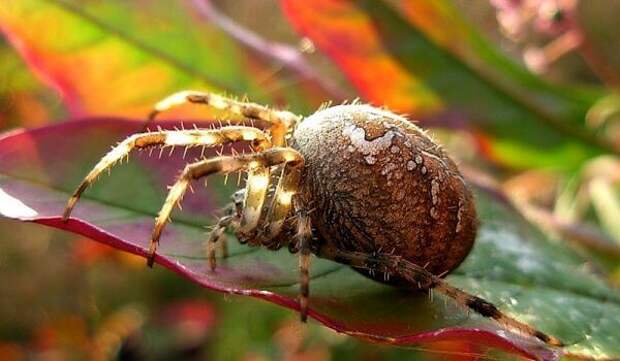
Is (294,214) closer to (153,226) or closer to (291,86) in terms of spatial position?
(153,226)

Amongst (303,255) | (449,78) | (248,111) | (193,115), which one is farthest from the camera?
(449,78)

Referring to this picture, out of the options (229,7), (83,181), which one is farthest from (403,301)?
(229,7)

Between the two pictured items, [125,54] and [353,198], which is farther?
[125,54]

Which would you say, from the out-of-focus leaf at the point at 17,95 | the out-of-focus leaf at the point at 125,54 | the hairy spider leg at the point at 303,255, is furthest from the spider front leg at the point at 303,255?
the out-of-focus leaf at the point at 17,95

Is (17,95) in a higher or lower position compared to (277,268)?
higher

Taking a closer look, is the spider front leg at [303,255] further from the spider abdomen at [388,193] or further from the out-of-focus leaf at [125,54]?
the out-of-focus leaf at [125,54]

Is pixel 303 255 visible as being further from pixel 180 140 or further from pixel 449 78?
pixel 449 78

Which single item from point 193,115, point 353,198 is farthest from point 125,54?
point 353,198

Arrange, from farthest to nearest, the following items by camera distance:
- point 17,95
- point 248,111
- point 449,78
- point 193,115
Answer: point 17,95 < point 449,78 < point 193,115 < point 248,111
